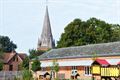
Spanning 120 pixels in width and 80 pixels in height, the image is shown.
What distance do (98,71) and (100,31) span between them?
49.9 meters

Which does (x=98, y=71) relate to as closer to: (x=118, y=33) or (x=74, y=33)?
(x=74, y=33)

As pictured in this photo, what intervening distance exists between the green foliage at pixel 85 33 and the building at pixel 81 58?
13.0 m

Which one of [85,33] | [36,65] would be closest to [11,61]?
[85,33]

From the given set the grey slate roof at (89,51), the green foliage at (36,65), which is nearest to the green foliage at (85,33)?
the grey slate roof at (89,51)

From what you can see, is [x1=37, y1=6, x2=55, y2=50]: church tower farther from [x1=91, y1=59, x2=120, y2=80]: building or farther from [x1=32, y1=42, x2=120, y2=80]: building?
[x1=91, y1=59, x2=120, y2=80]: building

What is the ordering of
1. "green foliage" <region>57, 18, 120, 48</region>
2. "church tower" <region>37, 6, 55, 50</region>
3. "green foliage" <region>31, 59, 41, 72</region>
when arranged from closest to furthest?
"green foliage" <region>31, 59, 41, 72</region>, "green foliage" <region>57, 18, 120, 48</region>, "church tower" <region>37, 6, 55, 50</region>

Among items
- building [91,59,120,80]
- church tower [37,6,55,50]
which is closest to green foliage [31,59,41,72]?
building [91,59,120,80]

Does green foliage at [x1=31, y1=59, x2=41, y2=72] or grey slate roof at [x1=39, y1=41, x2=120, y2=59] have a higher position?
grey slate roof at [x1=39, y1=41, x2=120, y2=59]

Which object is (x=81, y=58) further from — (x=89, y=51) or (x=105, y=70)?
(x=105, y=70)

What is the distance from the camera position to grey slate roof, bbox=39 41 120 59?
5488cm

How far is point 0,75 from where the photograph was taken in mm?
65375

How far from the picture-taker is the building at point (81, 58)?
5381cm

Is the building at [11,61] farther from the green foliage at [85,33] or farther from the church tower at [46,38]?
the church tower at [46,38]

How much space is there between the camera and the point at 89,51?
196 ft
